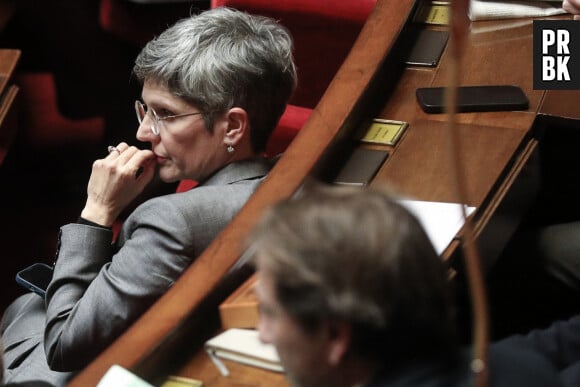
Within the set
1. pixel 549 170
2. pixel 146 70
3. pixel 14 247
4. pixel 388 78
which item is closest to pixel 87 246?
pixel 146 70

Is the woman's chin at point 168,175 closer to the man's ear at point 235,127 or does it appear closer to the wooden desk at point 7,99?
the man's ear at point 235,127

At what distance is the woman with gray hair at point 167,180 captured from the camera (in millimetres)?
1567

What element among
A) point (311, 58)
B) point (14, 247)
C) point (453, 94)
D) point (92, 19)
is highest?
point (453, 94)

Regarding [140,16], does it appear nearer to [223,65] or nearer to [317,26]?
[317,26]

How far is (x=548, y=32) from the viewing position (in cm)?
198

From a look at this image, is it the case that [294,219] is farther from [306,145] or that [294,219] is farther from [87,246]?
[87,246]

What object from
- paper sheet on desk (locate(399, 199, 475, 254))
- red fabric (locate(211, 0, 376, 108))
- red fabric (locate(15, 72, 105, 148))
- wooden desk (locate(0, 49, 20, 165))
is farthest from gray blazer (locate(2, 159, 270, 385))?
red fabric (locate(15, 72, 105, 148))

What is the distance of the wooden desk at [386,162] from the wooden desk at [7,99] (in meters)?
0.84

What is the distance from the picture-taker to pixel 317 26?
2.41 m

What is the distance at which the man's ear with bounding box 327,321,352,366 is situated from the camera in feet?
3.36

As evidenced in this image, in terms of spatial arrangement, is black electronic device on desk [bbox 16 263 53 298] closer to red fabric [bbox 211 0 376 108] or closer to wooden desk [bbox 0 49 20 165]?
wooden desk [bbox 0 49 20 165]

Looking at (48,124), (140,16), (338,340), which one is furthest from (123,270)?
(48,124)

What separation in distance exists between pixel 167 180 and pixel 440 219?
56 centimetres

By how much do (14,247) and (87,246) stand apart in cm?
133
